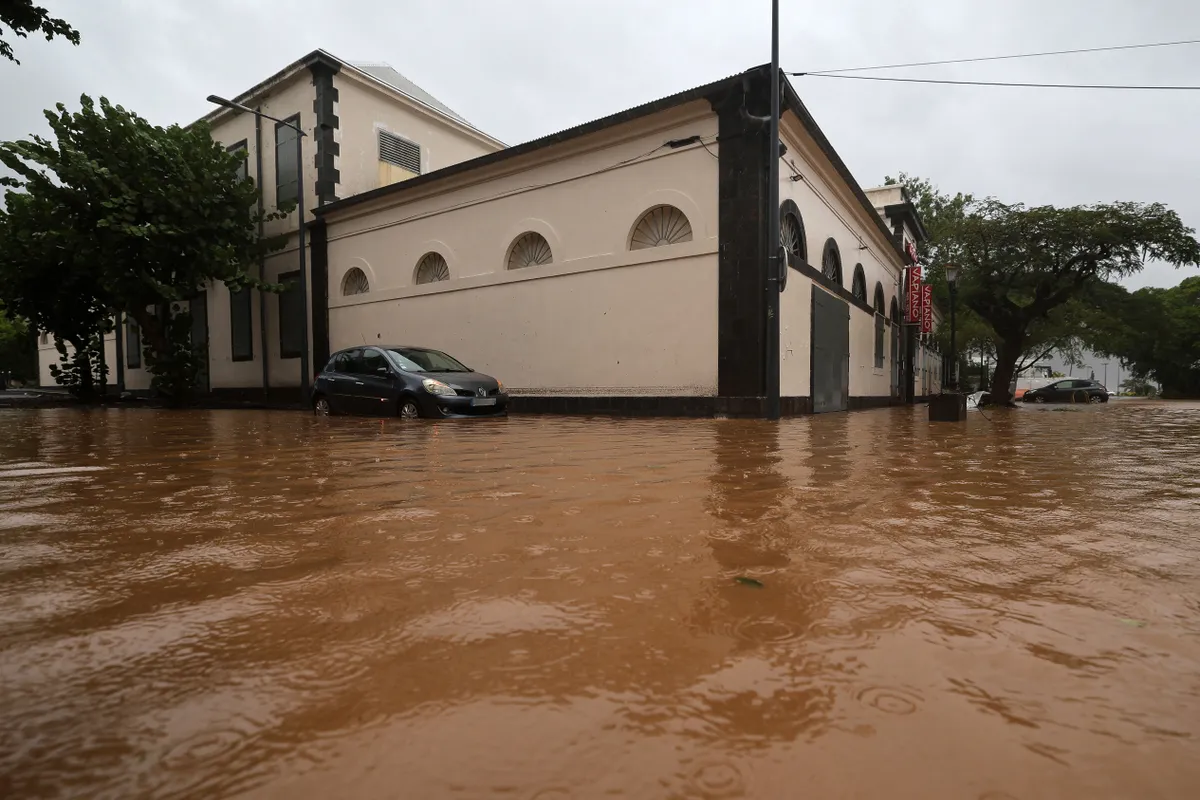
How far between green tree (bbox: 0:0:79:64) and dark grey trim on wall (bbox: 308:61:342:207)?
10.8 meters

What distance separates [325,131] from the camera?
1702cm

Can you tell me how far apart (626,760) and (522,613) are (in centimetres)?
67

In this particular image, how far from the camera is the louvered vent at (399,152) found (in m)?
18.5

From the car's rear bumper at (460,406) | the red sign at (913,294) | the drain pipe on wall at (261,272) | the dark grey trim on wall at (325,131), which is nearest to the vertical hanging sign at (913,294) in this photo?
the red sign at (913,294)

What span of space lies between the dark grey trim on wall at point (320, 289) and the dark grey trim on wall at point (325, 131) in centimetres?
90

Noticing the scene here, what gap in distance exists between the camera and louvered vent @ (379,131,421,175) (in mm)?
18484

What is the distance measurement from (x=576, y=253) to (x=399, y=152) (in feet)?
30.6

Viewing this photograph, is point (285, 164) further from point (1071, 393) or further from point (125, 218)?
point (1071, 393)

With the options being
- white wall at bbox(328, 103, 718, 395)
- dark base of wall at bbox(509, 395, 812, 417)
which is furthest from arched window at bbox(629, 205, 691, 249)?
dark base of wall at bbox(509, 395, 812, 417)

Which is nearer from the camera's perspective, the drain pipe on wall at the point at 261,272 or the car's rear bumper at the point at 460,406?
the car's rear bumper at the point at 460,406

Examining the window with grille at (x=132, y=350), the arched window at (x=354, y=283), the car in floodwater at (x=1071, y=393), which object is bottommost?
the car in floodwater at (x=1071, y=393)

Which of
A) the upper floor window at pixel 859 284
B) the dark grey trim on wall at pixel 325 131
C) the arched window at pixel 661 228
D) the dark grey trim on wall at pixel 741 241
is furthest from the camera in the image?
the upper floor window at pixel 859 284

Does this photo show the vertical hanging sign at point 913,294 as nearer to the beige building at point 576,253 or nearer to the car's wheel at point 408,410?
the beige building at point 576,253

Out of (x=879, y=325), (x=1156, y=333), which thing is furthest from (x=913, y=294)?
(x=1156, y=333)
